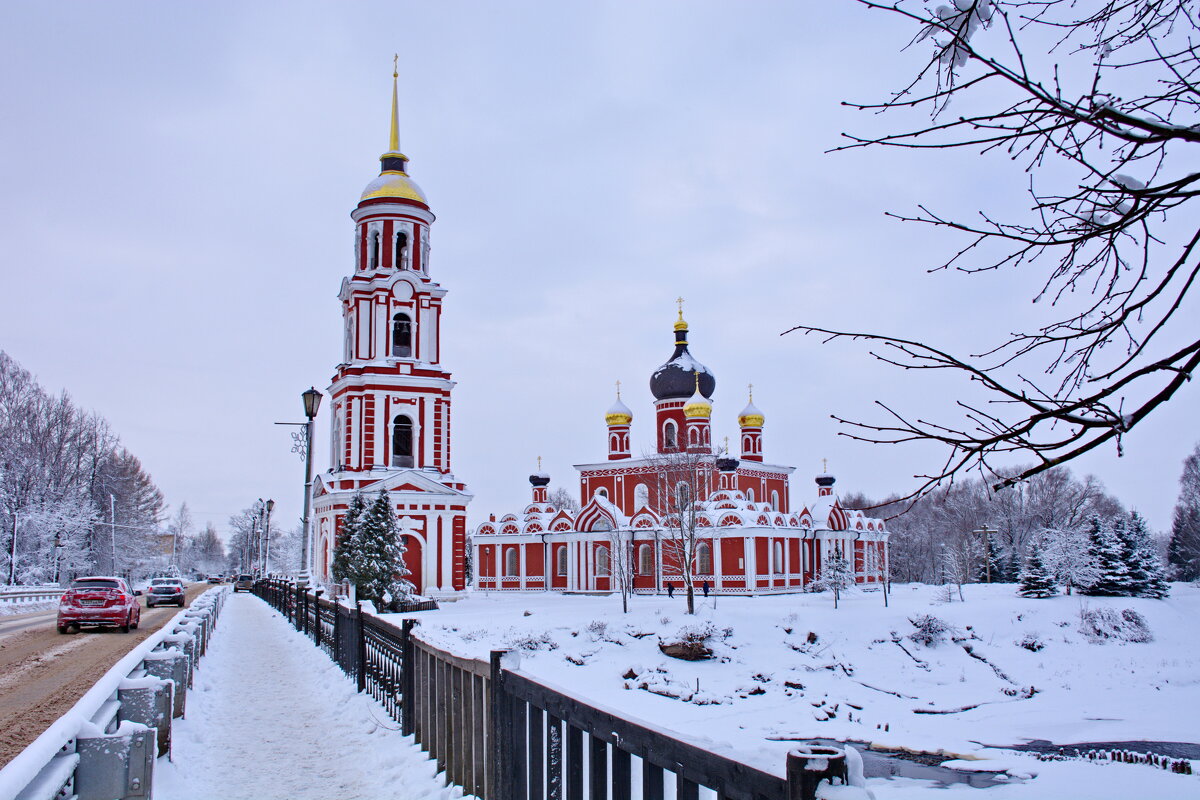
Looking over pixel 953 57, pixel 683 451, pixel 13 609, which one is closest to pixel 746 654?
pixel 683 451

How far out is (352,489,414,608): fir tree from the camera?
1134 inches

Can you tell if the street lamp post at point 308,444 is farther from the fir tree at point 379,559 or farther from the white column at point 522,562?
the white column at point 522,562

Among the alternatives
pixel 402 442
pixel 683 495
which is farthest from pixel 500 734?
pixel 402 442

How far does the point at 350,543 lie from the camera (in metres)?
30.7

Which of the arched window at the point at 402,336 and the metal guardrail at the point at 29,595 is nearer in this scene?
the metal guardrail at the point at 29,595

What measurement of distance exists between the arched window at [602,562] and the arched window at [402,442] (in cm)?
1047

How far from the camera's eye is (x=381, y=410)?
1519 inches

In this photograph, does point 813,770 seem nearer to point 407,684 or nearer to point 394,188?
point 407,684

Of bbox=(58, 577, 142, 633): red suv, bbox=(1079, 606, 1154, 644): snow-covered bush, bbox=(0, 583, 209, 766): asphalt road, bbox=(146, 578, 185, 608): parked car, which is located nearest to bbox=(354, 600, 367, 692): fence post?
bbox=(0, 583, 209, 766): asphalt road

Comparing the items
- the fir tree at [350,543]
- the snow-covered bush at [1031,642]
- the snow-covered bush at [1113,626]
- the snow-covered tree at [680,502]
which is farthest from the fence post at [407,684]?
the snow-covered bush at [1113,626]

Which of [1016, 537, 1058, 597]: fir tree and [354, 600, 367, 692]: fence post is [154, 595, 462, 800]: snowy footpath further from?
[1016, 537, 1058, 597]: fir tree

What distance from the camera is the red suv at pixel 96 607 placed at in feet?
66.8

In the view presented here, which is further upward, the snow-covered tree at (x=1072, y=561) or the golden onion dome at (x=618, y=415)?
the golden onion dome at (x=618, y=415)

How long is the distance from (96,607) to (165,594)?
1477 cm
